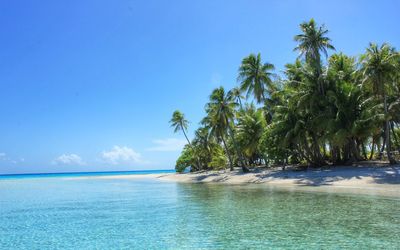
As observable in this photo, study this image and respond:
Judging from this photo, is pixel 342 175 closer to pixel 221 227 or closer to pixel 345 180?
pixel 345 180

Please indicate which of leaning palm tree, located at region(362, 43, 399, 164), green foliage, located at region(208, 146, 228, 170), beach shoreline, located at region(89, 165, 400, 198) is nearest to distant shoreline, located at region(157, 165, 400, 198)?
beach shoreline, located at region(89, 165, 400, 198)

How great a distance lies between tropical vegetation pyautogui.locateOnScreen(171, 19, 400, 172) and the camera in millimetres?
33375

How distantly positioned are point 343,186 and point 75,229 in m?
23.0

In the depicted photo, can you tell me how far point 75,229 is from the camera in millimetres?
14844

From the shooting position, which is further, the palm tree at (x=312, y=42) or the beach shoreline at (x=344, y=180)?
the palm tree at (x=312, y=42)

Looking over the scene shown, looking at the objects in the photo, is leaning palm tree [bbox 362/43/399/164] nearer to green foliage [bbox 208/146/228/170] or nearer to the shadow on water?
the shadow on water

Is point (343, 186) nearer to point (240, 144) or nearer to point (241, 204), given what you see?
point (241, 204)

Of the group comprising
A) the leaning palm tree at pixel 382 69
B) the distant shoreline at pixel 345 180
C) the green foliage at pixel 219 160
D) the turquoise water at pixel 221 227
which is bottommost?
the turquoise water at pixel 221 227

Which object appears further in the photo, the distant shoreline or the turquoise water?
the distant shoreline

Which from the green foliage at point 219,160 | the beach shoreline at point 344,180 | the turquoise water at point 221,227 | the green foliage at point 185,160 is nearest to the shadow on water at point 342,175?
the beach shoreline at point 344,180

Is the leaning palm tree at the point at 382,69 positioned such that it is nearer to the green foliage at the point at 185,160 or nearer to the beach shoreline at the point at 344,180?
the beach shoreline at the point at 344,180

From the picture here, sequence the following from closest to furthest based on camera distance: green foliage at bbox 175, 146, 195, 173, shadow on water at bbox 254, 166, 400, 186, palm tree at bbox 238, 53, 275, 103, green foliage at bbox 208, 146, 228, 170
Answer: shadow on water at bbox 254, 166, 400, 186 < palm tree at bbox 238, 53, 275, 103 < green foliage at bbox 208, 146, 228, 170 < green foliage at bbox 175, 146, 195, 173

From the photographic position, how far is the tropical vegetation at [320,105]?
33375mm

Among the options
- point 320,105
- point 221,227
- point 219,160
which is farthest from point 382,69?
point 219,160
